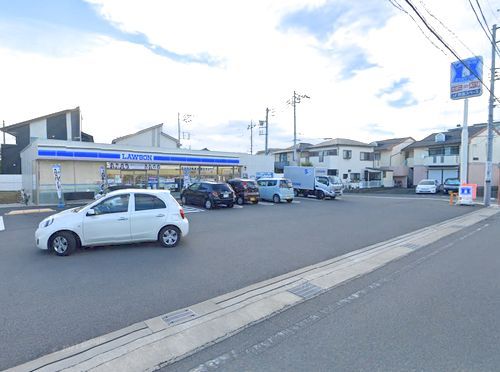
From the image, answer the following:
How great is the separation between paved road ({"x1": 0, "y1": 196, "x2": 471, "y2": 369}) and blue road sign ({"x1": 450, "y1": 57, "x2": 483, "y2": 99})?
1334 centimetres

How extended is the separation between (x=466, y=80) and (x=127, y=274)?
72.2ft

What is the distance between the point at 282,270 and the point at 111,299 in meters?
3.11

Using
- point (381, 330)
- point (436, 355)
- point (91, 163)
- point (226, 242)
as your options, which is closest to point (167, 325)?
point (381, 330)

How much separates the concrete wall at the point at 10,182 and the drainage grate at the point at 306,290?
3180 cm

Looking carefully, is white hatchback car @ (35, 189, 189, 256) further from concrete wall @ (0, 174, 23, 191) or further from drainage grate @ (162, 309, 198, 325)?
concrete wall @ (0, 174, 23, 191)

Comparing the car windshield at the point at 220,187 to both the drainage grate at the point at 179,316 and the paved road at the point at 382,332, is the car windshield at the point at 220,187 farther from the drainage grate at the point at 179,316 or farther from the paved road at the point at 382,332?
the drainage grate at the point at 179,316

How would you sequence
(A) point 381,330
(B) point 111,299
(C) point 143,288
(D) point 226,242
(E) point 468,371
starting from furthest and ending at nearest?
1. (D) point 226,242
2. (C) point 143,288
3. (B) point 111,299
4. (A) point 381,330
5. (E) point 468,371

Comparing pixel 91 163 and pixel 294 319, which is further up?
pixel 91 163

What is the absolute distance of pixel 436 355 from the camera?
2895 mm

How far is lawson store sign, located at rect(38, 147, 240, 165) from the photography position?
1597 centimetres

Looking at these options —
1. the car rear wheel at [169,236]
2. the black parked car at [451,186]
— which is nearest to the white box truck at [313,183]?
the black parked car at [451,186]

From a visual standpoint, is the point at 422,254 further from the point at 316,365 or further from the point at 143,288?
the point at 143,288

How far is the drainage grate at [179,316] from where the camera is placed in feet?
11.8

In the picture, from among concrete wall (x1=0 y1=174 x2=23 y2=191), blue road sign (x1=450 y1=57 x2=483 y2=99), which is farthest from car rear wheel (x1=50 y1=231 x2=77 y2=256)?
concrete wall (x1=0 y1=174 x2=23 y2=191)
